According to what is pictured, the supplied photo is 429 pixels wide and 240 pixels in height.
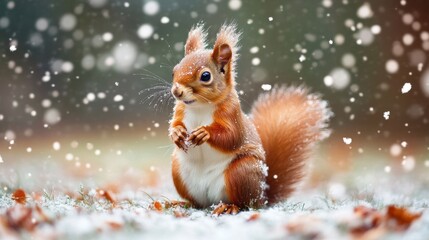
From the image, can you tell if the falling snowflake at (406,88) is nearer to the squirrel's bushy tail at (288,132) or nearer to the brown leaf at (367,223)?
the squirrel's bushy tail at (288,132)

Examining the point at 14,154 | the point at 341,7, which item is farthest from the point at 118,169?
the point at 341,7

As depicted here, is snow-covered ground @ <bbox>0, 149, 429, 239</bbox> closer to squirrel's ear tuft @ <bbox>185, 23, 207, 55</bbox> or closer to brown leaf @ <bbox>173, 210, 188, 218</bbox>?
brown leaf @ <bbox>173, 210, 188, 218</bbox>

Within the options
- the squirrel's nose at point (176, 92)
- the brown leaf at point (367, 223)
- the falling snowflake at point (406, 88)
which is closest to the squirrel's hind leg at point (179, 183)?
the squirrel's nose at point (176, 92)

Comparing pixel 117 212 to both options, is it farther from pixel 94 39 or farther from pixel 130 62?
pixel 94 39

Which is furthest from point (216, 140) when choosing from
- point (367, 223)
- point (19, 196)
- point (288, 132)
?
point (19, 196)

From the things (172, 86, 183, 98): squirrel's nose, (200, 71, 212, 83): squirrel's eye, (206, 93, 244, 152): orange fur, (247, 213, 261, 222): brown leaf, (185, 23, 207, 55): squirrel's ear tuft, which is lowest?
(247, 213, 261, 222): brown leaf

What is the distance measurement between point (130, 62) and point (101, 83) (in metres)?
0.24

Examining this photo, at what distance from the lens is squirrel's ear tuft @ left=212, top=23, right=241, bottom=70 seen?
2129mm

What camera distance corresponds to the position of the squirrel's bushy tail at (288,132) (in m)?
2.37

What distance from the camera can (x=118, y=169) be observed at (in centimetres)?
355

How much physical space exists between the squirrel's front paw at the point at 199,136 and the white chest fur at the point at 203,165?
3.2 inches

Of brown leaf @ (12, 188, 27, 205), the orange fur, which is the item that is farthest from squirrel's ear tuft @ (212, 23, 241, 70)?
brown leaf @ (12, 188, 27, 205)

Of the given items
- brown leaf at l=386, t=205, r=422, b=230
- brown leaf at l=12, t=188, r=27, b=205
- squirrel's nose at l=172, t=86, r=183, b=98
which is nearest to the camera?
brown leaf at l=386, t=205, r=422, b=230

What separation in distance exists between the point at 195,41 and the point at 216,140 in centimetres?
47
